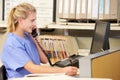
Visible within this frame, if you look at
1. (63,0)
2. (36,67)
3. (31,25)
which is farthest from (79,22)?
(36,67)

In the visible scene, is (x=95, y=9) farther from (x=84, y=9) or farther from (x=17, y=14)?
(x=17, y=14)

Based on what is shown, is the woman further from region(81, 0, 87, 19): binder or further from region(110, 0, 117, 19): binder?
region(110, 0, 117, 19): binder

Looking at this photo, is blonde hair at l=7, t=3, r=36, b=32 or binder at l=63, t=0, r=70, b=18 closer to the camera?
blonde hair at l=7, t=3, r=36, b=32

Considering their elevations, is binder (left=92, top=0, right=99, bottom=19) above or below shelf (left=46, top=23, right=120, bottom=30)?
above

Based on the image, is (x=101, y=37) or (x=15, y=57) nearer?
(x=15, y=57)

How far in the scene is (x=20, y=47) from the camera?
1638 mm

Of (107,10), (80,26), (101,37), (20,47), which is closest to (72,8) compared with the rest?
(80,26)

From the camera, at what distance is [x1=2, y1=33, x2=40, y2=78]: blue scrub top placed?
1.59 m

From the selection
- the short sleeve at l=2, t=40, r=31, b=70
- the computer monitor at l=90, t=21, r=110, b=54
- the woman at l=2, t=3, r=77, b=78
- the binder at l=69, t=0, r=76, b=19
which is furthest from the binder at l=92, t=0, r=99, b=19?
the short sleeve at l=2, t=40, r=31, b=70

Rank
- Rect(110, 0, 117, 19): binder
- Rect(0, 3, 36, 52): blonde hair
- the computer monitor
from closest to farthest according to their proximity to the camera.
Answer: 1. the computer monitor
2. Rect(0, 3, 36, 52): blonde hair
3. Rect(110, 0, 117, 19): binder

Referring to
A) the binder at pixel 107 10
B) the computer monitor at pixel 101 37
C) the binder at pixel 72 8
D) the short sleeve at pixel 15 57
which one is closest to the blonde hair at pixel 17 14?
the short sleeve at pixel 15 57

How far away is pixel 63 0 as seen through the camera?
2275 millimetres

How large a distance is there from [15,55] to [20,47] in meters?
0.07

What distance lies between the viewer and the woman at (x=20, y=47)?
1.58m
